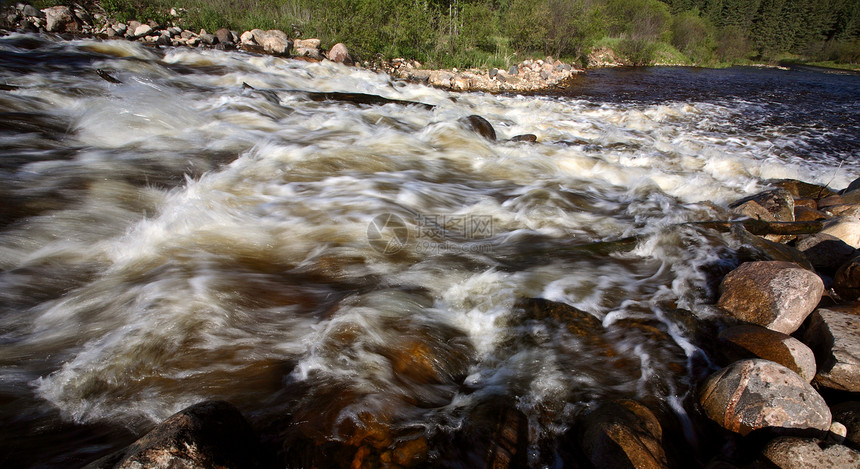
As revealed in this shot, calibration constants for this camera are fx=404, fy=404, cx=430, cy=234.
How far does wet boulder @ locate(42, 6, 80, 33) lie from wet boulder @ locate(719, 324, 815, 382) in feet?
56.0

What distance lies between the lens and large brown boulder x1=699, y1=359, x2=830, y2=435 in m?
2.01

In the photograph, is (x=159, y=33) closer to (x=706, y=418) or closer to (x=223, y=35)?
(x=223, y=35)

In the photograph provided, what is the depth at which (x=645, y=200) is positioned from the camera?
5.32 metres

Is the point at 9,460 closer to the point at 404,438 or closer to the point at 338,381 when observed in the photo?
the point at 338,381

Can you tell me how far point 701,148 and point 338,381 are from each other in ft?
27.6

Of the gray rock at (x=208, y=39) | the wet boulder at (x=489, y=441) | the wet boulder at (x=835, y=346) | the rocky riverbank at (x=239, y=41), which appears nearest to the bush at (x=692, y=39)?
the rocky riverbank at (x=239, y=41)

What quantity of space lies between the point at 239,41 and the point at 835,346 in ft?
53.0

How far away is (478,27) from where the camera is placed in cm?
1888

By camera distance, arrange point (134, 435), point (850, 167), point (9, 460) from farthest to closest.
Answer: point (850, 167)
point (134, 435)
point (9, 460)

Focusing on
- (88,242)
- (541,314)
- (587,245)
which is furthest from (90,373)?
(587,245)

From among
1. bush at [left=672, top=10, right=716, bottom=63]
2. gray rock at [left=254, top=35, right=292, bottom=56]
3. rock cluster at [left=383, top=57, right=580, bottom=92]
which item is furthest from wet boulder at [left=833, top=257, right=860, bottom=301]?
bush at [left=672, top=10, right=716, bottom=63]

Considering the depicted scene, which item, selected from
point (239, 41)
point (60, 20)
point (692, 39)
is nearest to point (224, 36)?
point (239, 41)

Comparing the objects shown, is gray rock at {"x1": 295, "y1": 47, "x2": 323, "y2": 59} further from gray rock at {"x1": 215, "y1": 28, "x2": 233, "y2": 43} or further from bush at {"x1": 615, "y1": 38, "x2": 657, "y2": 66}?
bush at {"x1": 615, "y1": 38, "x2": 657, "y2": 66}

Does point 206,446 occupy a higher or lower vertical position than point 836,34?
lower
